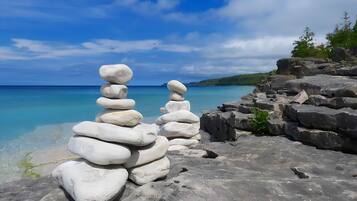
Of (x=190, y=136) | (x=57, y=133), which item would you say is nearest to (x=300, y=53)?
(x=57, y=133)

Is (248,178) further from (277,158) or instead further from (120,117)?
(277,158)

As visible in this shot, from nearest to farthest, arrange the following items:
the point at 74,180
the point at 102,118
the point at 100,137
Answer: the point at 74,180
the point at 100,137
the point at 102,118

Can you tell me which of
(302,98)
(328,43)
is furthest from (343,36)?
(302,98)

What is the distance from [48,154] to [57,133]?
10.6 metres

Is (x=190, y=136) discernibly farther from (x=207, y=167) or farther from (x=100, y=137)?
(x=100, y=137)

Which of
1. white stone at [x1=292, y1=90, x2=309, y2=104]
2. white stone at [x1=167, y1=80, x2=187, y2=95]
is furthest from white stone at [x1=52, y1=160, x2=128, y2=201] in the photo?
white stone at [x1=292, y1=90, x2=309, y2=104]

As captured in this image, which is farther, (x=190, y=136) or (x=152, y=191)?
(x=190, y=136)

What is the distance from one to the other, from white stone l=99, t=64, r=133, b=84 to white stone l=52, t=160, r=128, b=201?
177cm

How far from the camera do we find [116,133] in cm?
750

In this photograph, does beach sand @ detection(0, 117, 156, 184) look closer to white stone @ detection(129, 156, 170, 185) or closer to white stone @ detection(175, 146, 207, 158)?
white stone @ detection(175, 146, 207, 158)

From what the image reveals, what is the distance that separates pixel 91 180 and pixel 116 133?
3.12 ft

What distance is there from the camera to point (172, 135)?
49.4ft

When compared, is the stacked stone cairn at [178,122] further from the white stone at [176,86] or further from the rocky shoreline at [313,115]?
the rocky shoreline at [313,115]

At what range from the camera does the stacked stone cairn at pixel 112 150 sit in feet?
23.3
